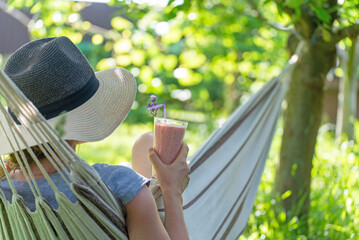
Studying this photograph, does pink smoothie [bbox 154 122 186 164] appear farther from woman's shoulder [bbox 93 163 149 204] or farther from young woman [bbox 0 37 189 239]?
woman's shoulder [bbox 93 163 149 204]

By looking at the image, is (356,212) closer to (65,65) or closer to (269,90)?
(269,90)

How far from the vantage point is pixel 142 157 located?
196 centimetres

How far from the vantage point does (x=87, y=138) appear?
4.33ft

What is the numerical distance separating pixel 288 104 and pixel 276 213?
639mm

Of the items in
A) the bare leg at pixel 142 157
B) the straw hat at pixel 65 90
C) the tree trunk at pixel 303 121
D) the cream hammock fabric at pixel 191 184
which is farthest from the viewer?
the tree trunk at pixel 303 121

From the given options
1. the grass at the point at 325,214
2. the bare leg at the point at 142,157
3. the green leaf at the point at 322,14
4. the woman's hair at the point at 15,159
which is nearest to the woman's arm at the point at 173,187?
the woman's hair at the point at 15,159

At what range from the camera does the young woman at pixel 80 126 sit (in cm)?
124

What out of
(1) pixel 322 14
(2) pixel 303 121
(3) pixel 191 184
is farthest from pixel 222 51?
(3) pixel 191 184

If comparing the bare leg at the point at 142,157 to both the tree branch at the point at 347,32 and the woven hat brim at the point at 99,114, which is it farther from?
the tree branch at the point at 347,32

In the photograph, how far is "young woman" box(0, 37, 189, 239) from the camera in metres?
1.24

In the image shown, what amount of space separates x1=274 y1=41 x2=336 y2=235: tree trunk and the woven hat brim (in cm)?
151

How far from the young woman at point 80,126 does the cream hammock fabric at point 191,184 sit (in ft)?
0.11

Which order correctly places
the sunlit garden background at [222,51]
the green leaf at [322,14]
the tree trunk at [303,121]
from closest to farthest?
1. the green leaf at [322,14]
2. the sunlit garden background at [222,51]
3. the tree trunk at [303,121]

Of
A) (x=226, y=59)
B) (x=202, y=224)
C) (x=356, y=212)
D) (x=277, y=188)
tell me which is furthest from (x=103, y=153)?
(x=202, y=224)
